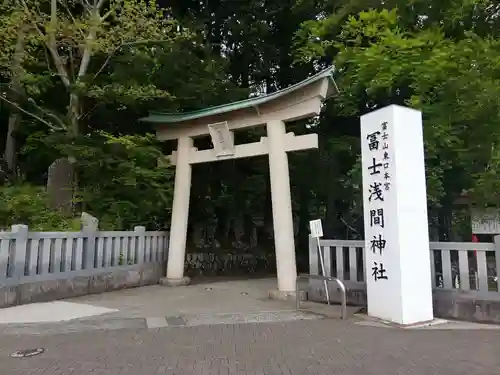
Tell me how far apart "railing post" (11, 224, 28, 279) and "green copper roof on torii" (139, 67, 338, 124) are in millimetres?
4630

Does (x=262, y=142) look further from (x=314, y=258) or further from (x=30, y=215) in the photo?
(x=30, y=215)

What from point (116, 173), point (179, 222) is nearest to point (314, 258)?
point (179, 222)

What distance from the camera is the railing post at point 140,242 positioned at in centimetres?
1166

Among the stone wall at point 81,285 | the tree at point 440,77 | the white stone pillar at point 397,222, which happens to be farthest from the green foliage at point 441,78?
the stone wall at point 81,285

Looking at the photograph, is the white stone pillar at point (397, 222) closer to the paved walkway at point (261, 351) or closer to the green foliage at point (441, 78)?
the paved walkway at point (261, 351)

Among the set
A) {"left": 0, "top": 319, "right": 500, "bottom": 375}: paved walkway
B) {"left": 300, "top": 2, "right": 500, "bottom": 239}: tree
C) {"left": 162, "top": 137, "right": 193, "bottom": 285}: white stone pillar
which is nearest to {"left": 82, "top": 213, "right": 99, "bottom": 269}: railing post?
{"left": 162, "top": 137, "right": 193, "bottom": 285}: white stone pillar

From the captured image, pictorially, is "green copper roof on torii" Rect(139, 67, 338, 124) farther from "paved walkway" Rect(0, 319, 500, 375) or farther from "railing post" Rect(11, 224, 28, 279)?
"paved walkway" Rect(0, 319, 500, 375)

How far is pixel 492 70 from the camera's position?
9.56m

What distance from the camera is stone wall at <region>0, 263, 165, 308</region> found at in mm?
8344

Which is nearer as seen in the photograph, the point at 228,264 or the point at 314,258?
the point at 314,258

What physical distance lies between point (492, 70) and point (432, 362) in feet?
23.8

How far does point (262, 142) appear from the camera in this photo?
402 inches

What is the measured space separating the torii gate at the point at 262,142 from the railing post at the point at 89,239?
2196 millimetres

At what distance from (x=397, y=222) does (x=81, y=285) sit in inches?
275
